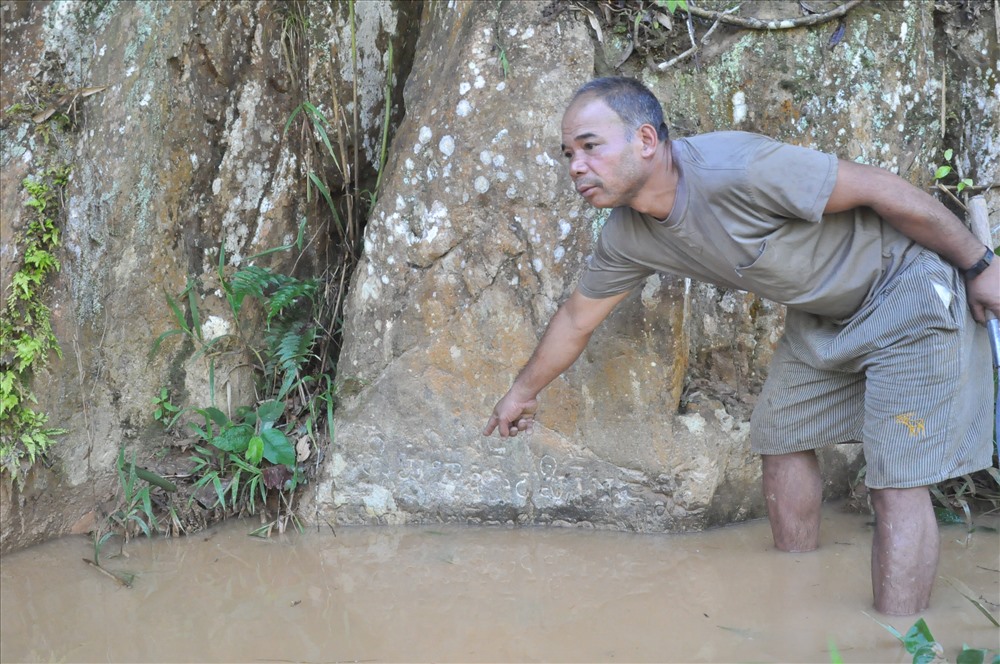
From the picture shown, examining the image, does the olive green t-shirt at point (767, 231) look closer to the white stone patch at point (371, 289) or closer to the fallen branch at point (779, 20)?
the fallen branch at point (779, 20)

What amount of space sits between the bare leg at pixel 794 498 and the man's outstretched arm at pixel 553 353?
2.19ft

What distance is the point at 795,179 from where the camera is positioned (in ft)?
8.27

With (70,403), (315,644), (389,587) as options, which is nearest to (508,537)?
(389,587)

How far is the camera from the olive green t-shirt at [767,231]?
8.30ft

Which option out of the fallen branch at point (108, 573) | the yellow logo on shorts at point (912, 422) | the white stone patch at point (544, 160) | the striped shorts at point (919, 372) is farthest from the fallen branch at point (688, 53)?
the fallen branch at point (108, 573)

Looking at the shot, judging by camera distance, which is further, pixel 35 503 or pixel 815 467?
pixel 35 503

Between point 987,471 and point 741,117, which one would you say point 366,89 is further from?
point 987,471

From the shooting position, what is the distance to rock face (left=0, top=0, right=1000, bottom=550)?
3.39 metres

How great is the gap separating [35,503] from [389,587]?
51.3 inches

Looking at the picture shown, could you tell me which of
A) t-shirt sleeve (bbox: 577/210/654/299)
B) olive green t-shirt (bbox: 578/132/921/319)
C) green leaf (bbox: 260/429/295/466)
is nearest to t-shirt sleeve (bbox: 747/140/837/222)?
olive green t-shirt (bbox: 578/132/921/319)

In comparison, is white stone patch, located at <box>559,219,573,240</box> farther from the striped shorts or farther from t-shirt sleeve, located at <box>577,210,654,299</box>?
the striped shorts

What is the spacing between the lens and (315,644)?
2.73 m

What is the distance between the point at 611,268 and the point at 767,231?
0.44 m

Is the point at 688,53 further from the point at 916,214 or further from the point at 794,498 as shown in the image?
the point at 794,498
